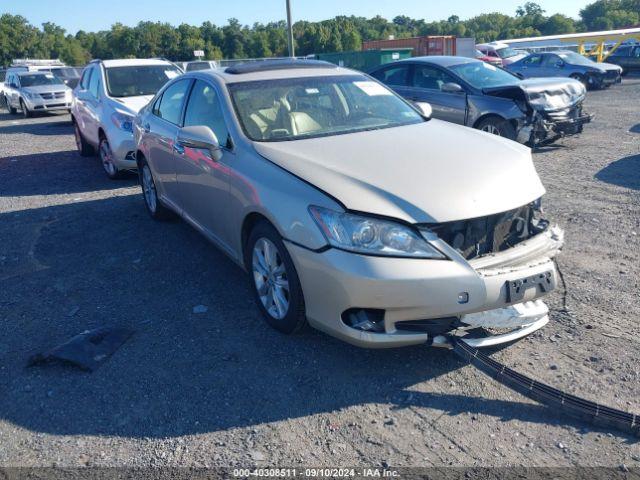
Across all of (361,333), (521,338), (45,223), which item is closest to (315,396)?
(361,333)

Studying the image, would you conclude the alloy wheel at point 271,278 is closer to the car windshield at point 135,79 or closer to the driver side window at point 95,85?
the car windshield at point 135,79

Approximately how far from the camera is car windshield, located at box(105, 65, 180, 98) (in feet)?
31.4

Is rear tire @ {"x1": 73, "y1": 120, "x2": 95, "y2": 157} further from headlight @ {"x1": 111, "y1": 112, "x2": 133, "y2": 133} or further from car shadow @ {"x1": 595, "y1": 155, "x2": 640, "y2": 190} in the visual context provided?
car shadow @ {"x1": 595, "y1": 155, "x2": 640, "y2": 190}

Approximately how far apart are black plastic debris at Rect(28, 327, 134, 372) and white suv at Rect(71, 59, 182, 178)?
474cm

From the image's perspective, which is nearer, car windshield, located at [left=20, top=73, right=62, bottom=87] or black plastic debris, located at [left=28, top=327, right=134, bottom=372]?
black plastic debris, located at [left=28, top=327, right=134, bottom=372]

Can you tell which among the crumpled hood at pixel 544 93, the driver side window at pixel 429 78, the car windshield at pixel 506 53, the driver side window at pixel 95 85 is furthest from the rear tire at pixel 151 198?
the car windshield at pixel 506 53

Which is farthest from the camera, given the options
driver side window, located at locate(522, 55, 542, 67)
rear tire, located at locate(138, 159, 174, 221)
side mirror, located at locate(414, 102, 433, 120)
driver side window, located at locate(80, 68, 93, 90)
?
driver side window, located at locate(522, 55, 542, 67)

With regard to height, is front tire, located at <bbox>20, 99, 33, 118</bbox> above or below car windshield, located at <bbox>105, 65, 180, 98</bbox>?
below

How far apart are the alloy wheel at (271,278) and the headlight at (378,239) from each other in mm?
567

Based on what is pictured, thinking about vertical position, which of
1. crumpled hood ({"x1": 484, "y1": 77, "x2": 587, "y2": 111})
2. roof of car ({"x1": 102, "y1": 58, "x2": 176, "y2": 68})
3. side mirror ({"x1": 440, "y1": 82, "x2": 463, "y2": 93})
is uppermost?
roof of car ({"x1": 102, "y1": 58, "x2": 176, "y2": 68})

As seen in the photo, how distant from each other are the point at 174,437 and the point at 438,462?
1331 millimetres

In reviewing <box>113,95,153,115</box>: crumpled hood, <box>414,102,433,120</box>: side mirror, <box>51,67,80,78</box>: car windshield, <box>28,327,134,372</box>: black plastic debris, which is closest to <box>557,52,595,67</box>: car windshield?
<box>113,95,153,115</box>: crumpled hood

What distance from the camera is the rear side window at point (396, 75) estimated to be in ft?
35.2

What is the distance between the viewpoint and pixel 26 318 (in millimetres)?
4480
